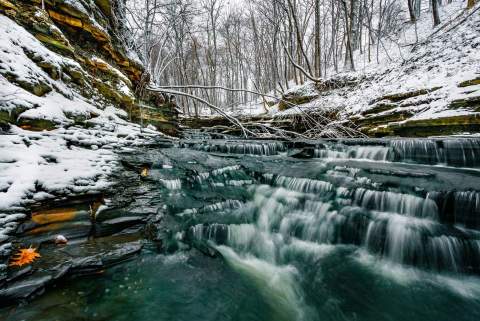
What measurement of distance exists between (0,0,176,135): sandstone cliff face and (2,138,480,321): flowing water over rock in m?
2.25

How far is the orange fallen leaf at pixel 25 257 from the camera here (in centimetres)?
244

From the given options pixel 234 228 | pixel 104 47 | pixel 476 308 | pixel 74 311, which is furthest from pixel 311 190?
pixel 104 47

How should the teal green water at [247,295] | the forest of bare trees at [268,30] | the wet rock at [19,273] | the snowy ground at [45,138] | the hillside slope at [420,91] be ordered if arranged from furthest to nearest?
1. the forest of bare trees at [268,30]
2. the hillside slope at [420,91]
3. the snowy ground at [45,138]
4. the teal green water at [247,295]
5. the wet rock at [19,273]

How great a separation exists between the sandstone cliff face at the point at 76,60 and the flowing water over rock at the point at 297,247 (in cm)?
225

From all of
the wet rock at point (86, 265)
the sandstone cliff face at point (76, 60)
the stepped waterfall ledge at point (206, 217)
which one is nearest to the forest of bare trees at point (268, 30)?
the sandstone cliff face at point (76, 60)

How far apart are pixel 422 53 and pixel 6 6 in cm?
1543

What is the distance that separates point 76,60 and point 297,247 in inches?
311

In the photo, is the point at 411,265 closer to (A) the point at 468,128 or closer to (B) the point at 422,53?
(A) the point at 468,128

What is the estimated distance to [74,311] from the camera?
2234mm

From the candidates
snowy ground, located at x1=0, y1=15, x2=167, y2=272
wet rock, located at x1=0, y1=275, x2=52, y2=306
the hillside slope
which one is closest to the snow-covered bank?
snowy ground, located at x1=0, y1=15, x2=167, y2=272

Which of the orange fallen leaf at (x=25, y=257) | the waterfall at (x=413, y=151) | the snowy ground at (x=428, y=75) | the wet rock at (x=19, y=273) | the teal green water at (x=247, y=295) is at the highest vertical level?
the snowy ground at (x=428, y=75)

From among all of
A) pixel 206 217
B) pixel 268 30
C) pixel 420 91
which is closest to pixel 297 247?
pixel 206 217

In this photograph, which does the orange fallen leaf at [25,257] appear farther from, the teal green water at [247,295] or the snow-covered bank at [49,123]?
the teal green water at [247,295]

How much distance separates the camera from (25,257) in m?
2.50
